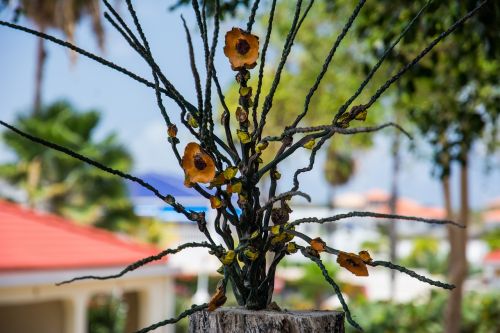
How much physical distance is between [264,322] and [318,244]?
0.19m

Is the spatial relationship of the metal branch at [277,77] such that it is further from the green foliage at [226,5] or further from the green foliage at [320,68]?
the green foliage at [320,68]

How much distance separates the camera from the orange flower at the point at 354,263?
1431mm

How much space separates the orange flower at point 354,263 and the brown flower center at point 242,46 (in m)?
0.45

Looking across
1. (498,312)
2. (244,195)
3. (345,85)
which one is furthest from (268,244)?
(498,312)

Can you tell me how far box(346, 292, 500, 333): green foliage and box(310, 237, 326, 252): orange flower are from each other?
7.54 m

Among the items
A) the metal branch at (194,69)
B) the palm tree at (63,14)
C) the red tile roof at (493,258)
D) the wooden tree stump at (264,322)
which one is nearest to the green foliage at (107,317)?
the palm tree at (63,14)

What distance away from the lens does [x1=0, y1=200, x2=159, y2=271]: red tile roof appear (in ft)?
26.3

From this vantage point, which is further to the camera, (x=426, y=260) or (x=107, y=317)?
(x=426, y=260)

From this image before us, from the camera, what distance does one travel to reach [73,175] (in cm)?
1552

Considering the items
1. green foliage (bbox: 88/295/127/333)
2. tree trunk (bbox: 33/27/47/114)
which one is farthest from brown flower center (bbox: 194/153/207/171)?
tree trunk (bbox: 33/27/47/114)

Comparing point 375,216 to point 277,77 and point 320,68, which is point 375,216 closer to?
point 277,77

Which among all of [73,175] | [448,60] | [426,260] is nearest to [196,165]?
[448,60]

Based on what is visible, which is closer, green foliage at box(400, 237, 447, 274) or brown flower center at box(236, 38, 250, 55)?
brown flower center at box(236, 38, 250, 55)

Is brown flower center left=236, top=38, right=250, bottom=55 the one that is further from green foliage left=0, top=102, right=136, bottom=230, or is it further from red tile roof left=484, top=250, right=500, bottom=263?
red tile roof left=484, top=250, right=500, bottom=263
